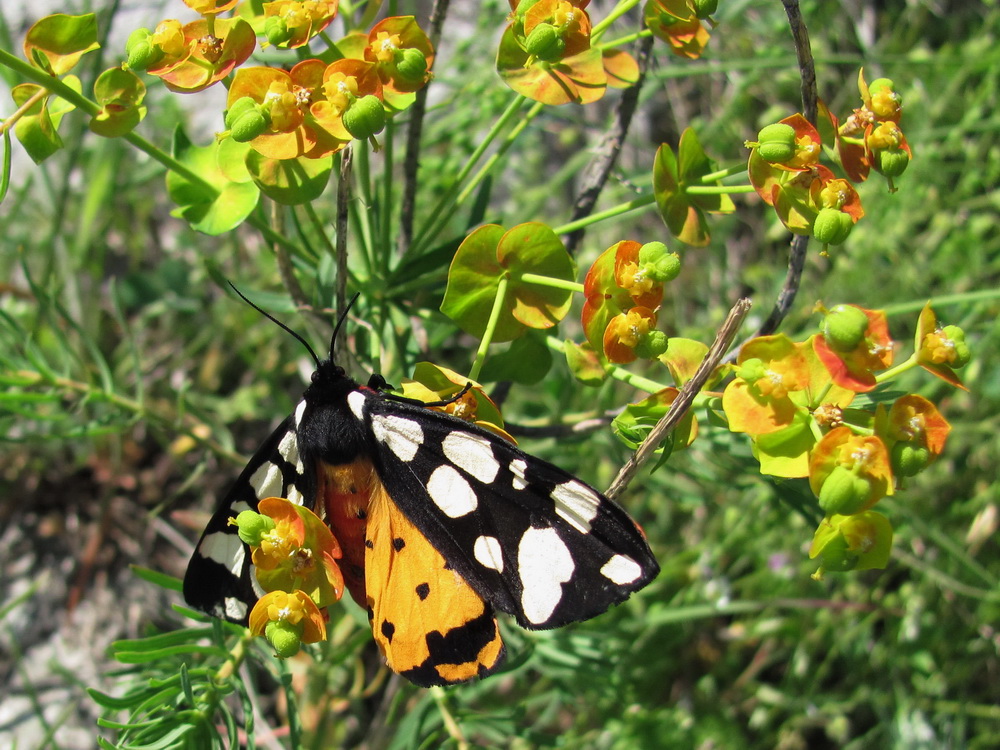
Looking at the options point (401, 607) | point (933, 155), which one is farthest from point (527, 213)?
point (401, 607)

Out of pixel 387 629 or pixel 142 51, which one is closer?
pixel 142 51

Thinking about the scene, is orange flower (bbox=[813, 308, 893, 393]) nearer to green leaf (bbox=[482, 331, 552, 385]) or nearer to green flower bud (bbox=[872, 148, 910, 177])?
green flower bud (bbox=[872, 148, 910, 177])

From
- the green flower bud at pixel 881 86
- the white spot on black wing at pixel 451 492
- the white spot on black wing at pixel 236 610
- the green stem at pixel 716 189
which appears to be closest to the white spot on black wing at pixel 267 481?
the white spot on black wing at pixel 236 610

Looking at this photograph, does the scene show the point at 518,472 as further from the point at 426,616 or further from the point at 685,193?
the point at 685,193

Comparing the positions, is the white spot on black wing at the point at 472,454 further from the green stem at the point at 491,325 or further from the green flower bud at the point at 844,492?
the green flower bud at the point at 844,492

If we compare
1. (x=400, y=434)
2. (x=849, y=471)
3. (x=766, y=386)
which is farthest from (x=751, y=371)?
(x=400, y=434)

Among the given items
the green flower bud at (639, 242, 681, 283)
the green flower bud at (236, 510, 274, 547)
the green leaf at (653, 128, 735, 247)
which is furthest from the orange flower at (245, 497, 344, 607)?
the green leaf at (653, 128, 735, 247)
